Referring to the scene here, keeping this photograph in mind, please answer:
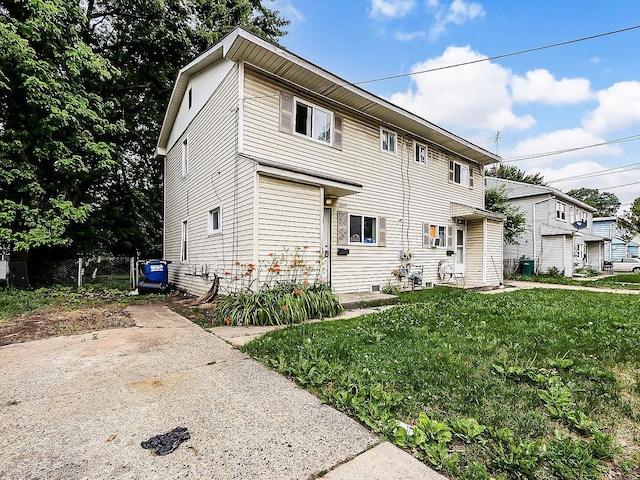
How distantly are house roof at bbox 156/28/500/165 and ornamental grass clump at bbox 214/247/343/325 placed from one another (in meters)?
4.04

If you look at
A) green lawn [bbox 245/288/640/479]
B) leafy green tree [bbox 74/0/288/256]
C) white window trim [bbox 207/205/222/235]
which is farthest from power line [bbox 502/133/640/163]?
leafy green tree [bbox 74/0/288/256]

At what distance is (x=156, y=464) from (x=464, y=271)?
1254 cm

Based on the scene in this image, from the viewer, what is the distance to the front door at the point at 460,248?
40.9 ft

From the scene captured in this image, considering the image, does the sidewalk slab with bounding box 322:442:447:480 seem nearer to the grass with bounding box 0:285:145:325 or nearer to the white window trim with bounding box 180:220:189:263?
the grass with bounding box 0:285:145:325

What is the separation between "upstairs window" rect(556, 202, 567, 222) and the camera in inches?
803

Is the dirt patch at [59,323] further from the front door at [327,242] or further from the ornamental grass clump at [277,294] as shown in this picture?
the front door at [327,242]

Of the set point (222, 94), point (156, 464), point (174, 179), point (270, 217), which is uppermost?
point (222, 94)

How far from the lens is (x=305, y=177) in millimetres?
6828

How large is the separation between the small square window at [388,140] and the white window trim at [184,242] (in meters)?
6.68

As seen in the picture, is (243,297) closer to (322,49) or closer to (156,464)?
(156,464)

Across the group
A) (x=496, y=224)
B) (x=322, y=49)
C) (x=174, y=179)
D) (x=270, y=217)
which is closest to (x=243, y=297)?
(x=270, y=217)

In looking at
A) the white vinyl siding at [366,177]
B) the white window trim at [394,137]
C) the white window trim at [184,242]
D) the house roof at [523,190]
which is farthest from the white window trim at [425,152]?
the house roof at [523,190]

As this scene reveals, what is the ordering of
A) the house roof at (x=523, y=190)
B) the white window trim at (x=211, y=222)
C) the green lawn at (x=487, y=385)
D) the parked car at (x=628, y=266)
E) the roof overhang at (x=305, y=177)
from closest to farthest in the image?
the green lawn at (x=487, y=385)
the roof overhang at (x=305, y=177)
the white window trim at (x=211, y=222)
the house roof at (x=523, y=190)
the parked car at (x=628, y=266)

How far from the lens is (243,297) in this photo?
5879 mm
